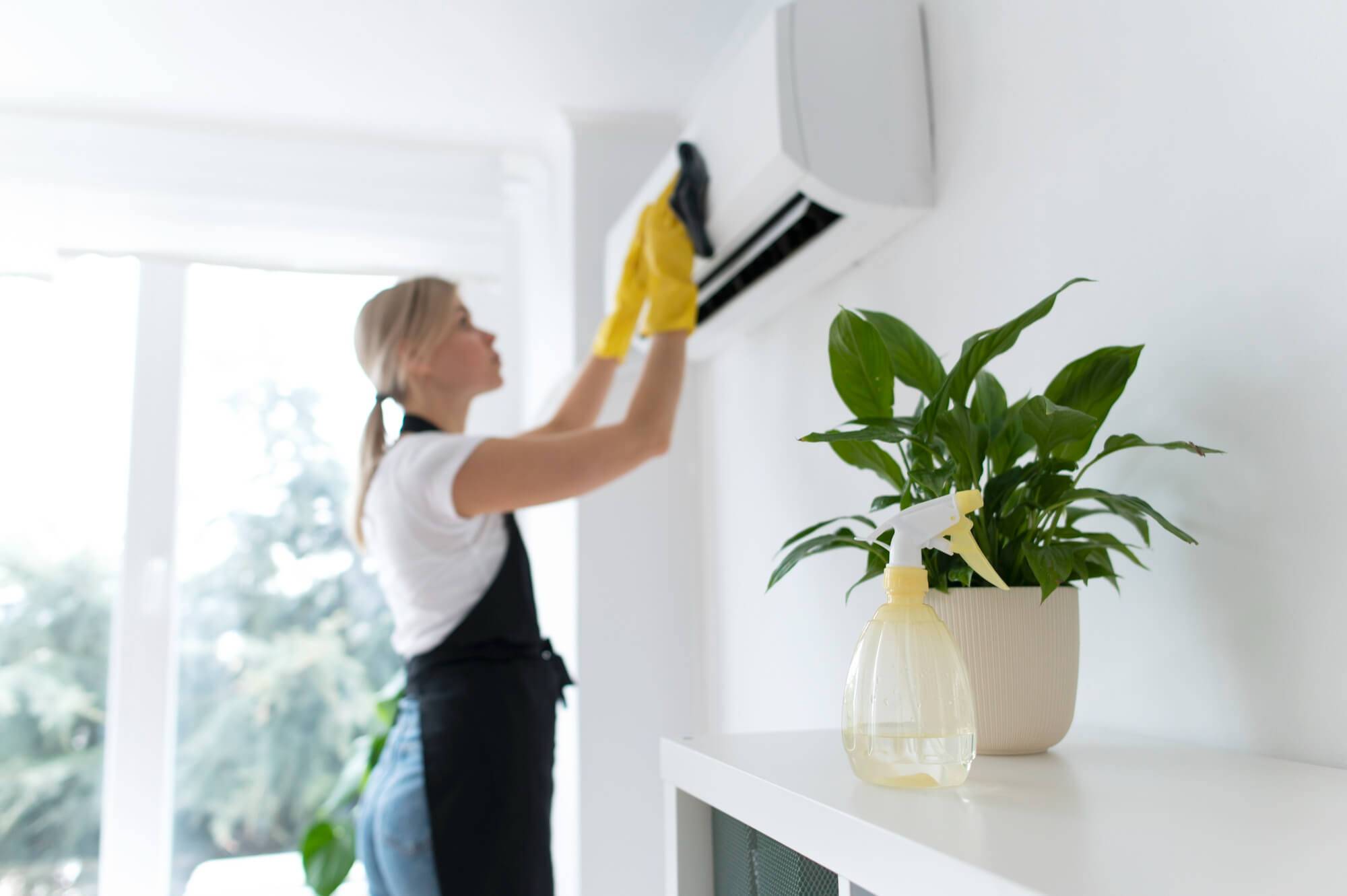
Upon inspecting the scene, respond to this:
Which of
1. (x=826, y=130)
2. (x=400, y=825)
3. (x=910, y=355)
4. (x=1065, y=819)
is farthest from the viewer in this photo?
(x=400, y=825)

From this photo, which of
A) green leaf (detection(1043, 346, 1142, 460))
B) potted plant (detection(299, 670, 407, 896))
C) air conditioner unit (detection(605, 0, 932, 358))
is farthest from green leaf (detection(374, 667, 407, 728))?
green leaf (detection(1043, 346, 1142, 460))

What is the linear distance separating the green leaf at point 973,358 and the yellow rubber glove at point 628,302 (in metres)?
0.86

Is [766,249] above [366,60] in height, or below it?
below

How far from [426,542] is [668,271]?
0.53 metres

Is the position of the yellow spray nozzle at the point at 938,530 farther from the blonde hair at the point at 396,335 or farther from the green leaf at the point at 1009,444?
the blonde hair at the point at 396,335

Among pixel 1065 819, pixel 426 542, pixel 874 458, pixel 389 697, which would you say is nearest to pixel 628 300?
pixel 426 542

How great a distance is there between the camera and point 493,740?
1.41 metres

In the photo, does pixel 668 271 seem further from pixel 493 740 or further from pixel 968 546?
pixel 968 546

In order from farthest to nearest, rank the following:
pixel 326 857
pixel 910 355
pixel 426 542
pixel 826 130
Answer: pixel 326 857, pixel 426 542, pixel 826 130, pixel 910 355

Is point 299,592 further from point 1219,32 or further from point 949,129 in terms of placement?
point 1219,32

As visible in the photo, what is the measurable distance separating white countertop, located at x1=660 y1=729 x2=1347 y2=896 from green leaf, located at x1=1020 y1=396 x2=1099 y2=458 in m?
0.23

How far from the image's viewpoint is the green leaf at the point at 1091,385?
76cm

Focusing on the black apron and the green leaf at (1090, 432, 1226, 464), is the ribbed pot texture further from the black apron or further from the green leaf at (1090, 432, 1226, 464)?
the black apron

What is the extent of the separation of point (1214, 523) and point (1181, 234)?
0.24 metres
